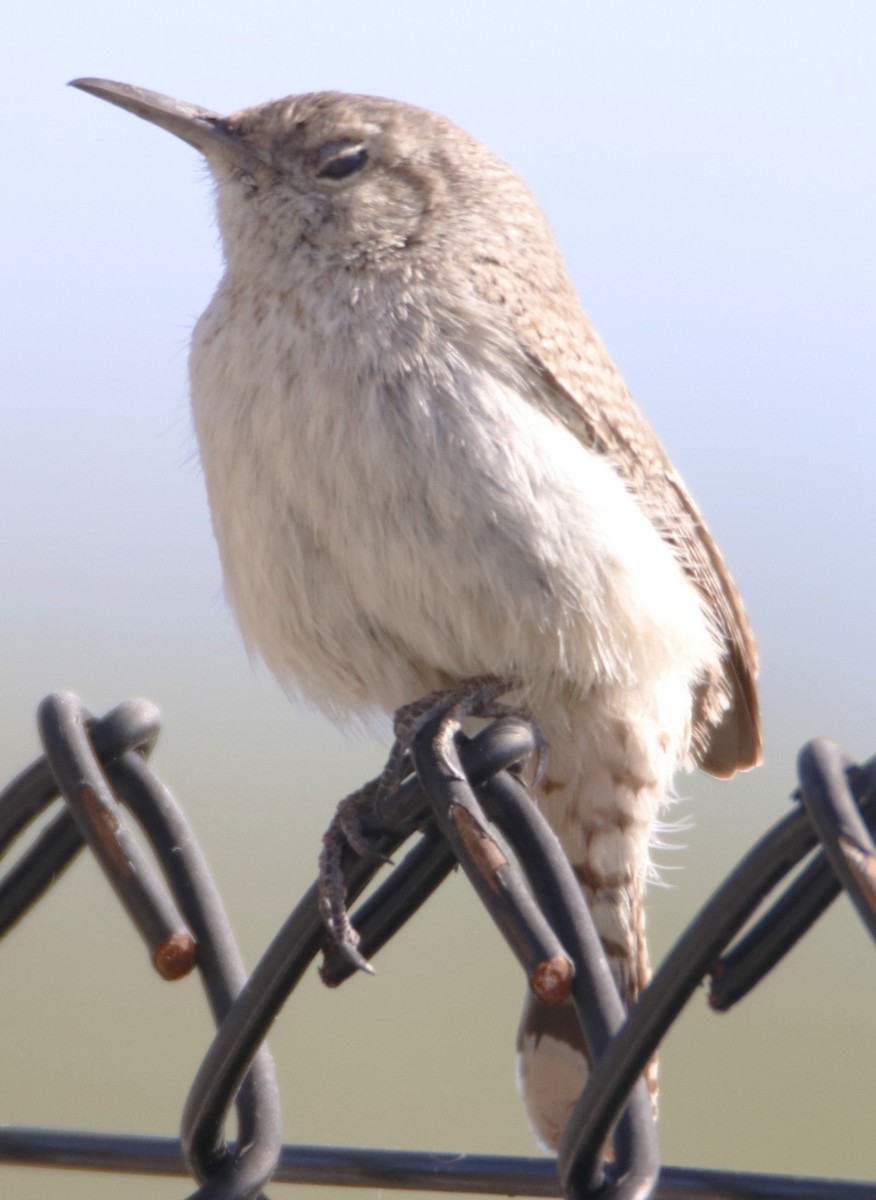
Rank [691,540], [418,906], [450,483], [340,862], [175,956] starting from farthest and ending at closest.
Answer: [691,540] < [450,483] < [340,862] < [418,906] < [175,956]

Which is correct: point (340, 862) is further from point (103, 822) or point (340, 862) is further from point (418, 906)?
point (103, 822)

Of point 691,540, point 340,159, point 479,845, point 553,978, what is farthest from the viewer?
point 691,540

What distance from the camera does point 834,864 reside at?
1.40 m

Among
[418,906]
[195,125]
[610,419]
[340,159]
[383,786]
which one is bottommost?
[383,786]

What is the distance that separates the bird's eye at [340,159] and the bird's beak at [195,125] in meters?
0.18

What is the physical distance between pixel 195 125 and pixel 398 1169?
3.04 m

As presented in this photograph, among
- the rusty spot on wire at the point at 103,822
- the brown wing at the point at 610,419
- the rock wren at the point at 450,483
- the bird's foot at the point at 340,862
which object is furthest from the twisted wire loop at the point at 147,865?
the brown wing at the point at 610,419

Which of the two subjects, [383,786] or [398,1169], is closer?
[398,1169]

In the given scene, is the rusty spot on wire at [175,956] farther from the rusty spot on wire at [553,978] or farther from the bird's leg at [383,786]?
the rusty spot on wire at [553,978]

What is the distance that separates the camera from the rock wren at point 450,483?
3475 millimetres

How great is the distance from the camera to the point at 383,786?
126 inches

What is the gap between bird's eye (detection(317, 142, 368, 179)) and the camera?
13.6 feet

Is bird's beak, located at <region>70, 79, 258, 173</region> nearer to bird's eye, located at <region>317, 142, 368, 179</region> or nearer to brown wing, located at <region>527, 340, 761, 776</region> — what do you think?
bird's eye, located at <region>317, 142, 368, 179</region>

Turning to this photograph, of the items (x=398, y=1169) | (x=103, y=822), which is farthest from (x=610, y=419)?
(x=398, y=1169)
